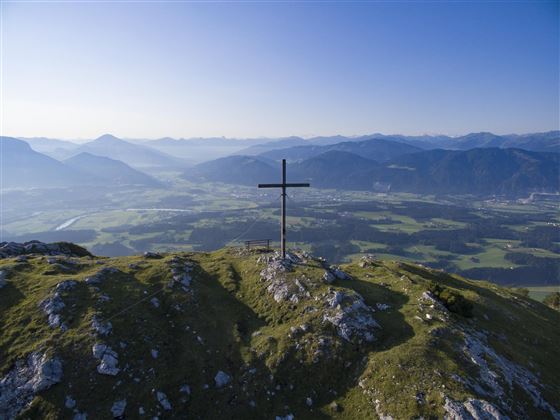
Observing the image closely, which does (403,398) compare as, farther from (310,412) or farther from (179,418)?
(179,418)

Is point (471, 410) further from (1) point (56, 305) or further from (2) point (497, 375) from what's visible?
(1) point (56, 305)

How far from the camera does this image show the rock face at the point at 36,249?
47375 mm

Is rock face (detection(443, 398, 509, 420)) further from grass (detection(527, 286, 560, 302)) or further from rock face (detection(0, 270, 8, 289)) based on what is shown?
grass (detection(527, 286, 560, 302))

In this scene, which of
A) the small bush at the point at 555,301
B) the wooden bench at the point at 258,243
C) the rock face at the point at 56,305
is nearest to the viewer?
the rock face at the point at 56,305

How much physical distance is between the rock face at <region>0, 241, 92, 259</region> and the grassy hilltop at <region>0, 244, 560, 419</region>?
1012 cm

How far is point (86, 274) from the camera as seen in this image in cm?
3672

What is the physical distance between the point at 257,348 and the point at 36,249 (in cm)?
4293

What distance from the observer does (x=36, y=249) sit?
5041 cm

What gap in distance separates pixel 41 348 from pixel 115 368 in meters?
6.80

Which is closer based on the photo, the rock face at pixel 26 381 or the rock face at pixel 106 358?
the rock face at pixel 26 381

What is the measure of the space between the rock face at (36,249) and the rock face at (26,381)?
2802 centimetres

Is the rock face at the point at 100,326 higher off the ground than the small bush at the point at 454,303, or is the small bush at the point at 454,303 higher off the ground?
the rock face at the point at 100,326

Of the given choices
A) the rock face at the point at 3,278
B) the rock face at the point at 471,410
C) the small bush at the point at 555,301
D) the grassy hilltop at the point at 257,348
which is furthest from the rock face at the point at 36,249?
the small bush at the point at 555,301

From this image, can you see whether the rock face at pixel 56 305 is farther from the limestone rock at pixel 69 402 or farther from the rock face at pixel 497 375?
the rock face at pixel 497 375
